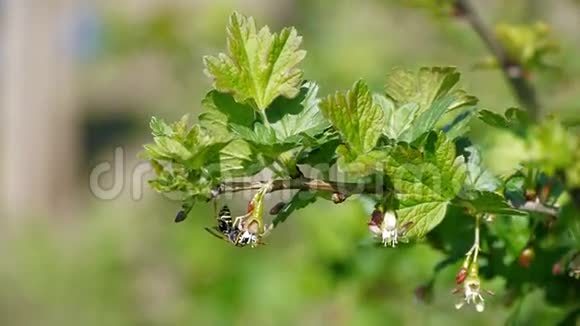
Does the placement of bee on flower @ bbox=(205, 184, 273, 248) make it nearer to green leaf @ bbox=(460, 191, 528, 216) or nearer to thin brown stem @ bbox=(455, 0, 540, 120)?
green leaf @ bbox=(460, 191, 528, 216)

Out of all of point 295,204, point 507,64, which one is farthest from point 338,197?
point 507,64

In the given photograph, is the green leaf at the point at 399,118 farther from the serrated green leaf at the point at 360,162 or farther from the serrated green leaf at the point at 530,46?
the serrated green leaf at the point at 530,46

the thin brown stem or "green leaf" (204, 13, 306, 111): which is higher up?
the thin brown stem

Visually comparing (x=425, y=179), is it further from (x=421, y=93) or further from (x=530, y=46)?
(x=530, y=46)

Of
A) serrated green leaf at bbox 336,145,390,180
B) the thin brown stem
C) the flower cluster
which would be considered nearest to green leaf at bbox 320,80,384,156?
serrated green leaf at bbox 336,145,390,180

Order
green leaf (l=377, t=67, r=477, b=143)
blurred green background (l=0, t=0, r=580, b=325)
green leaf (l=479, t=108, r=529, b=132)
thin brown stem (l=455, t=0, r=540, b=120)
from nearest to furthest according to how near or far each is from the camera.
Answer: green leaf (l=479, t=108, r=529, b=132) → green leaf (l=377, t=67, r=477, b=143) → thin brown stem (l=455, t=0, r=540, b=120) → blurred green background (l=0, t=0, r=580, b=325)

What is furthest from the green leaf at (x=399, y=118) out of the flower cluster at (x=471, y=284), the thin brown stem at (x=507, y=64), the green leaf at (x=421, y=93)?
the thin brown stem at (x=507, y=64)

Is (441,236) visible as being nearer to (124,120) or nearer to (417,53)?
(417,53)

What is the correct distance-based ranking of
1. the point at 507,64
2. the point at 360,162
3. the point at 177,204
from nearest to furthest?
the point at 360,162 < the point at 507,64 < the point at 177,204
